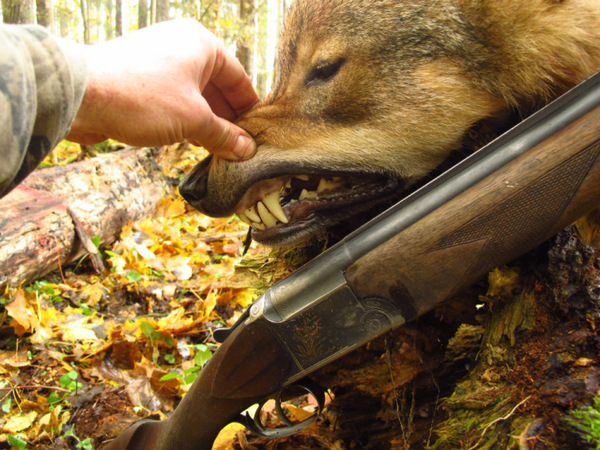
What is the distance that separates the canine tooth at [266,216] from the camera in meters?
2.22

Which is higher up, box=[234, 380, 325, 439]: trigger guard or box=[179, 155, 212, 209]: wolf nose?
box=[179, 155, 212, 209]: wolf nose

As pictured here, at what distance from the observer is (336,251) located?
179cm

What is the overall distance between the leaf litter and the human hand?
1.06 meters

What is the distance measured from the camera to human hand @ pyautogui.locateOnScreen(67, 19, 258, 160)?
169 centimetres

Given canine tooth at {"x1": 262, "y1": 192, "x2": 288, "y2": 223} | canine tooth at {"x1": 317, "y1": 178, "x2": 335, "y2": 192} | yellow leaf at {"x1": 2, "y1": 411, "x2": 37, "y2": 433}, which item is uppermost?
canine tooth at {"x1": 317, "y1": 178, "x2": 335, "y2": 192}

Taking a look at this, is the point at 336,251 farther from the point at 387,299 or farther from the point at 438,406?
the point at 438,406

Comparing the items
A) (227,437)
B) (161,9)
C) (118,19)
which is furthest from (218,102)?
(118,19)

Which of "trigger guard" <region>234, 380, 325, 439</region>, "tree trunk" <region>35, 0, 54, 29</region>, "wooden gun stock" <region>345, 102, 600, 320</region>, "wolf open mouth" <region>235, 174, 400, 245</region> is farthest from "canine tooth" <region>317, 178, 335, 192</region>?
"tree trunk" <region>35, 0, 54, 29</region>

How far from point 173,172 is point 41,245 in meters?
3.76

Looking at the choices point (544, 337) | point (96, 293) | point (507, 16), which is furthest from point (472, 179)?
point (96, 293)

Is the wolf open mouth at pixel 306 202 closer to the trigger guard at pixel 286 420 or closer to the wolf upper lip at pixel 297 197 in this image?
the wolf upper lip at pixel 297 197

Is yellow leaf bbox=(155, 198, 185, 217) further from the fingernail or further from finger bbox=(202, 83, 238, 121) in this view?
the fingernail

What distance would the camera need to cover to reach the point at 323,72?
213cm

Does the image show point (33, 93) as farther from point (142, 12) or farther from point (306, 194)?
point (142, 12)
